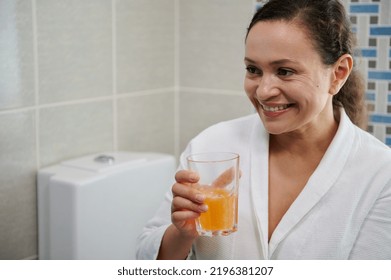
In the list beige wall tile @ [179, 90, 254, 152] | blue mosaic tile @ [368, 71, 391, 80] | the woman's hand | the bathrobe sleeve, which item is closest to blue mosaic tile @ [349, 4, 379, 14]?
blue mosaic tile @ [368, 71, 391, 80]

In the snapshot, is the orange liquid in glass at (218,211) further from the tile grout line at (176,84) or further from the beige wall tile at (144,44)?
the tile grout line at (176,84)

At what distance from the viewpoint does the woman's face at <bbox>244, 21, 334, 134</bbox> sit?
0.99m

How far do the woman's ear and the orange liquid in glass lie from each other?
327 mm

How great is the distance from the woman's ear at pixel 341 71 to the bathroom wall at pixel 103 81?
1.93 feet

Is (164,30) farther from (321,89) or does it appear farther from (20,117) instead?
(321,89)

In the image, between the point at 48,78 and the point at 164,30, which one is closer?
the point at 48,78

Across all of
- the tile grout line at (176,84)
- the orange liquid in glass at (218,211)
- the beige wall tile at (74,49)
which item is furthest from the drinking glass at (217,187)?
the tile grout line at (176,84)

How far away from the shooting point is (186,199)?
90 cm

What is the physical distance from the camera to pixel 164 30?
67.4 inches

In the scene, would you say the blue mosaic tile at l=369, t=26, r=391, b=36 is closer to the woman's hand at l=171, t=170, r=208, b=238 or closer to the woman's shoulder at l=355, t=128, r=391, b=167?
the woman's shoulder at l=355, t=128, r=391, b=167

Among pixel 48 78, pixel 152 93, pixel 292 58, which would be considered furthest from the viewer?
pixel 152 93

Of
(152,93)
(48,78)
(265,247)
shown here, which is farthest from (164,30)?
(265,247)

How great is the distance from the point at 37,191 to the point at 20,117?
0.61 ft

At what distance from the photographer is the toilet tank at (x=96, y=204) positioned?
1328mm
